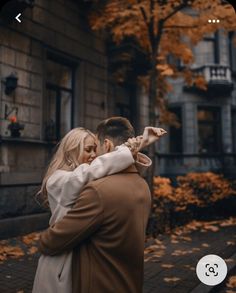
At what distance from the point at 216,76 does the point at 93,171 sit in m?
18.5

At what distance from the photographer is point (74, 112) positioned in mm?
10422

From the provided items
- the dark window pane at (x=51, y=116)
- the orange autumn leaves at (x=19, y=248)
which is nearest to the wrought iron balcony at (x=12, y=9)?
the dark window pane at (x=51, y=116)

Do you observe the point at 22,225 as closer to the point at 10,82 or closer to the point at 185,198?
the point at 10,82

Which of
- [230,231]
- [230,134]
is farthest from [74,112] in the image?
[230,134]

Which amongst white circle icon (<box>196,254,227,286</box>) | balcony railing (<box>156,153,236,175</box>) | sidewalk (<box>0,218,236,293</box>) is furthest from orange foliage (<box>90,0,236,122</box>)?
balcony railing (<box>156,153,236,175</box>)

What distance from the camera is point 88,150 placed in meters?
Answer: 2.45

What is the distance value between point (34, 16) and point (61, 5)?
1307 millimetres

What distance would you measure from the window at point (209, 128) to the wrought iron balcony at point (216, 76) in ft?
4.37

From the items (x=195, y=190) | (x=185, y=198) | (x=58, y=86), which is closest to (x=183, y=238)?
(x=185, y=198)

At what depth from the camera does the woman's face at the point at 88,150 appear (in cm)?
243

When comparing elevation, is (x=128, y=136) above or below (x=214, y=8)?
below

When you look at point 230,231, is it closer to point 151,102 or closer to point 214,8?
point 151,102

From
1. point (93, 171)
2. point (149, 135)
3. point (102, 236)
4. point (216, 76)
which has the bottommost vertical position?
point (102, 236)

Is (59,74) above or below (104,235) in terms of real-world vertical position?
above
